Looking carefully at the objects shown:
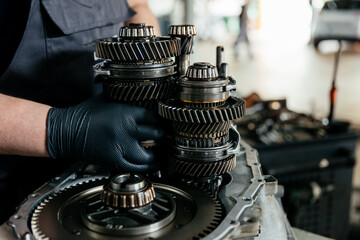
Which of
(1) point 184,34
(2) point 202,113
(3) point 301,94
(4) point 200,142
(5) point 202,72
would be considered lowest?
(3) point 301,94

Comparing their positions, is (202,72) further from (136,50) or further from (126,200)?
(126,200)

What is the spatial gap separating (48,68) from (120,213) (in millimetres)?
927

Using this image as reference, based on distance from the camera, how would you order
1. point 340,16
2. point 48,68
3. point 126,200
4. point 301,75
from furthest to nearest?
point 340,16, point 301,75, point 48,68, point 126,200

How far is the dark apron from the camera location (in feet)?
5.35

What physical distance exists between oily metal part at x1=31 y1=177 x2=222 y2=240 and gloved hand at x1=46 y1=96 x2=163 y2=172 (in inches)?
5.0

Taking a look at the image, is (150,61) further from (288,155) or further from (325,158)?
(325,158)

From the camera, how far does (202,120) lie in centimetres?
118

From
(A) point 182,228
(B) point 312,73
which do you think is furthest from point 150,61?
(B) point 312,73

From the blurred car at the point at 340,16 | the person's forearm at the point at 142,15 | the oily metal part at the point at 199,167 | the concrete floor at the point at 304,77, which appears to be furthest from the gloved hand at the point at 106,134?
the blurred car at the point at 340,16

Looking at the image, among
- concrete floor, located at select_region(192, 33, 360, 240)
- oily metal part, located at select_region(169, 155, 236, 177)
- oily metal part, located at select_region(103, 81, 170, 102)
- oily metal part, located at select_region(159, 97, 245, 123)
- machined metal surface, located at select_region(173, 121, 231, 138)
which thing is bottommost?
concrete floor, located at select_region(192, 33, 360, 240)

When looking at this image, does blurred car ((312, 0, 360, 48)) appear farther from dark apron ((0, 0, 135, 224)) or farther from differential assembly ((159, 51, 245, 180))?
differential assembly ((159, 51, 245, 180))

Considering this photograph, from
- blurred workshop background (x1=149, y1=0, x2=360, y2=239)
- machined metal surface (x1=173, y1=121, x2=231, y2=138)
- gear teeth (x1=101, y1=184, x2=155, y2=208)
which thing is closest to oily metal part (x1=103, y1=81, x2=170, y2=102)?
machined metal surface (x1=173, y1=121, x2=231, y2=138)

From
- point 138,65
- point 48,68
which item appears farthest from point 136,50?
point 48,68

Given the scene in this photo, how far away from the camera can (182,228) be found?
38.9 inches
